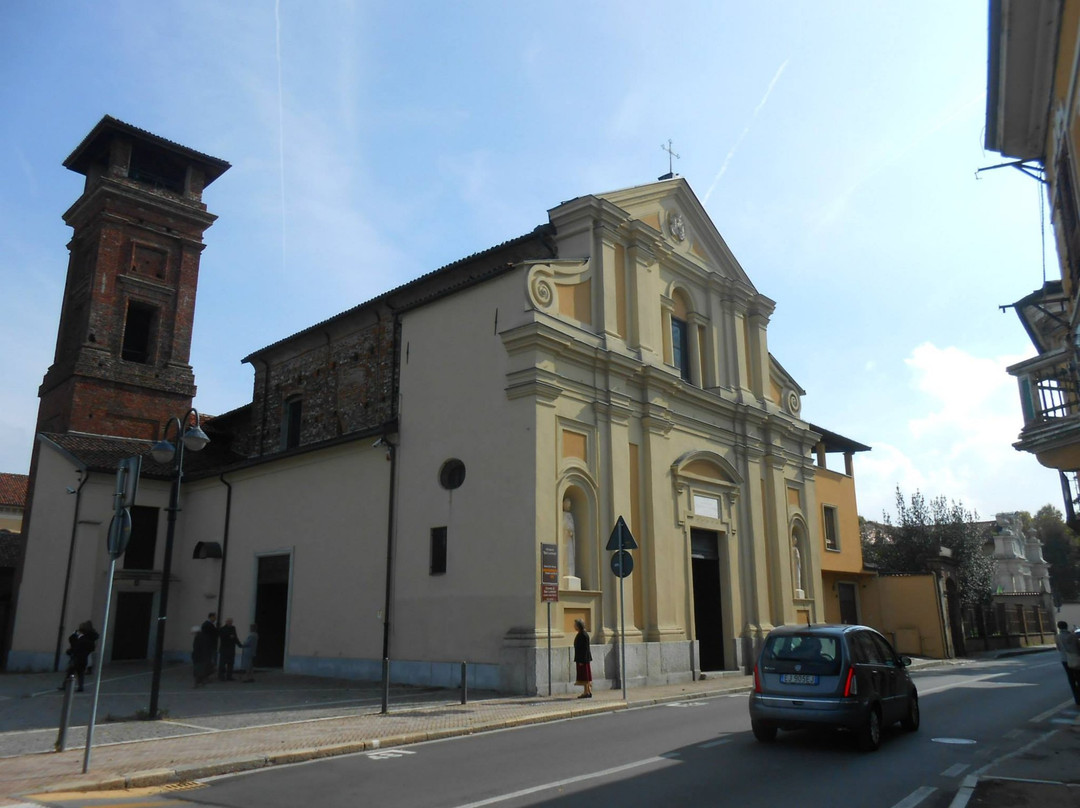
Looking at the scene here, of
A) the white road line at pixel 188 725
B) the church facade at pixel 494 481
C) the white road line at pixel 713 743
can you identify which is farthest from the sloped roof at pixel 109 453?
the white road line at pixel 713 743

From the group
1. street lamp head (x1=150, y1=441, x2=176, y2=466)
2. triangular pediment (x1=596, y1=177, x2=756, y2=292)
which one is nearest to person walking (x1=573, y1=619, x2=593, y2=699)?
street lamp head (x1=150, y1=441, x2=176, y2=466)

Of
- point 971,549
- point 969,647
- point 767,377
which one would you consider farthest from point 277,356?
point 971,549

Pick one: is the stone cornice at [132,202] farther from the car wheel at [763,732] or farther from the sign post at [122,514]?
the car wheel at [763,732]

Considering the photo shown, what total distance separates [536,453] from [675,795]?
990 cm

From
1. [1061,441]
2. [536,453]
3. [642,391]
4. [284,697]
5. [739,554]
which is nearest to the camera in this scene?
[1061,441]

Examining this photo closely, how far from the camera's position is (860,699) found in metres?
9.30

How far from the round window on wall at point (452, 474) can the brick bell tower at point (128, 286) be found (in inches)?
635

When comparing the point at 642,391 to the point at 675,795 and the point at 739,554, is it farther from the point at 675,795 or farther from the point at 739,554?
the point at 675,795

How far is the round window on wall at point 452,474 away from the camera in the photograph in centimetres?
1781

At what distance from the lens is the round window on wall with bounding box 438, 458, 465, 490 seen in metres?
17.8

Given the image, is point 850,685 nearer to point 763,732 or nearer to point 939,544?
point 763,732

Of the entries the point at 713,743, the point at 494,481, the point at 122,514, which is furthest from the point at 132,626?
the point at 713,743

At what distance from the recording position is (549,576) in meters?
15.4

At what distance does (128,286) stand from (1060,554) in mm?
92776
